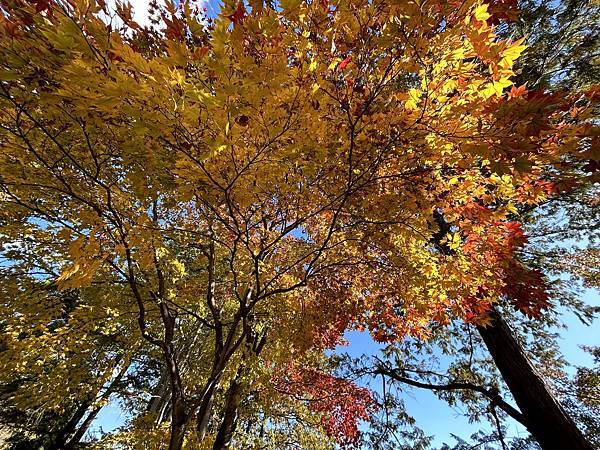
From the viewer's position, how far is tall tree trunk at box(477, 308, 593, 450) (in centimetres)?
388

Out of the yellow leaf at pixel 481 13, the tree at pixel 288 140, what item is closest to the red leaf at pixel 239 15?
the tree at pixel 288 140

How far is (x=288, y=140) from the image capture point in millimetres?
2473

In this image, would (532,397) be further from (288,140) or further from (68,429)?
(68,429)

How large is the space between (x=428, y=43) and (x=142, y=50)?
9.16 feet

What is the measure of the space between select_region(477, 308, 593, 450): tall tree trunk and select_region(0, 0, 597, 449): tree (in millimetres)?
1361

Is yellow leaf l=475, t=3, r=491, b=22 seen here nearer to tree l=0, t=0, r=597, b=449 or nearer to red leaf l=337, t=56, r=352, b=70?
tree l=0, t=0, r=597, b=449

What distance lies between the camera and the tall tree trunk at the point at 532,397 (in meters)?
3.88

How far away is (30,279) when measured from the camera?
5.89 m

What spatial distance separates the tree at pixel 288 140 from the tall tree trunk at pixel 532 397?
1361mm

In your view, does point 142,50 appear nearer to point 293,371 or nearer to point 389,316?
point 389,316

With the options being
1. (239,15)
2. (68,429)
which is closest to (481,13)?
(239,15)

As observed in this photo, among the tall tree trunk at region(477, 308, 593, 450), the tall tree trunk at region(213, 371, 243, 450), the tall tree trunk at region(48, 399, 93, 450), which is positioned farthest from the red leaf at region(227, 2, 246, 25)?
the tall tree trunk at region(48, 399, 93, 450)

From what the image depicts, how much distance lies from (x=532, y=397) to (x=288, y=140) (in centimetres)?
497

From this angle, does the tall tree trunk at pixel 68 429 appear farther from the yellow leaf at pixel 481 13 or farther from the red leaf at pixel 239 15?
the yellow leaf at pixel 481 13
